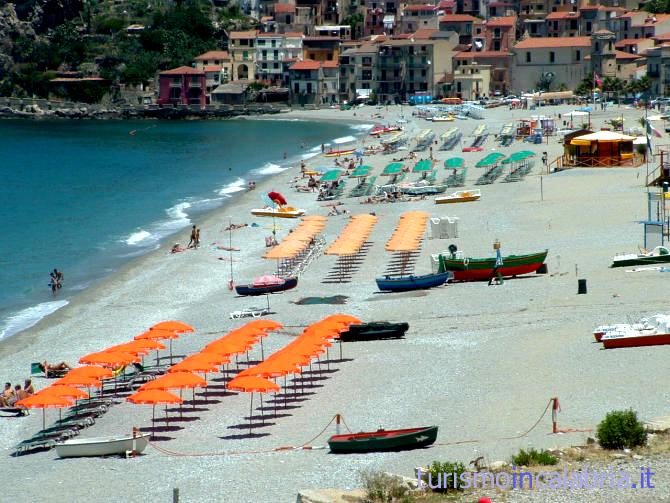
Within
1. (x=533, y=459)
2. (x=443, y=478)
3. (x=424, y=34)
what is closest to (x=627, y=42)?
(x=424, y=34)

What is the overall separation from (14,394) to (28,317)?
33.2ft

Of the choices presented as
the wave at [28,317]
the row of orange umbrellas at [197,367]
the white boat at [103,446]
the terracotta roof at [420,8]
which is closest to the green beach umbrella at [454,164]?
the wave at [28,317]

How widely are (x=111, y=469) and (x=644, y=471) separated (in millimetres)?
8653

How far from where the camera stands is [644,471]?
54.5 feet

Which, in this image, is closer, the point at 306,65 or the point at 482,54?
the point at 482,54

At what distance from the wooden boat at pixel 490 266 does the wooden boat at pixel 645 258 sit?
193 centimetres

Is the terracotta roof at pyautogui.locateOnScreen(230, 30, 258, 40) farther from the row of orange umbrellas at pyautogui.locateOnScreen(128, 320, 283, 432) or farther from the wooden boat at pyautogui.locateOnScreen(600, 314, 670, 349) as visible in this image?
the wooden boat at pyautogui.locateOnScreen(600, 314, 670, 349)

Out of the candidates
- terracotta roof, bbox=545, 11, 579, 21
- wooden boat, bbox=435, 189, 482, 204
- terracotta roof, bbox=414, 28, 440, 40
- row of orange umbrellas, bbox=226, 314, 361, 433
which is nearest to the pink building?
terracotta roof, bbox=414, 28, 440, 40

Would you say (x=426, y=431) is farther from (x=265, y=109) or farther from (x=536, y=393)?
(x=265, y=109)

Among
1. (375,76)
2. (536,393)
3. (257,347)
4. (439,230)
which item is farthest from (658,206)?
(375,76)

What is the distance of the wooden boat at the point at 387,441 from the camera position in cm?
1961

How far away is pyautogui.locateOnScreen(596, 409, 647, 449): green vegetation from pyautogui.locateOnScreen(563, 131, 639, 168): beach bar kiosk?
3723 centimetres

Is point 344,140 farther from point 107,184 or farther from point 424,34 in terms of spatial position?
point 424,34

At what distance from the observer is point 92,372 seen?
24406 mm
